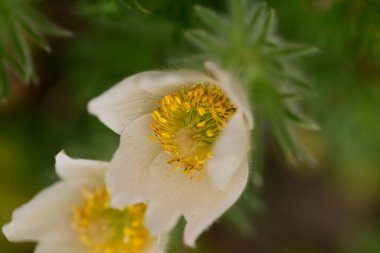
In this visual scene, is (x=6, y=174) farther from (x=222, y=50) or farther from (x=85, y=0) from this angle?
(x=222, y=50)

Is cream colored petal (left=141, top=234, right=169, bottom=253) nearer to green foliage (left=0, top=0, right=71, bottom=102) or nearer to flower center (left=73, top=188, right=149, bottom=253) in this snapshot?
flower center (left=73, top=188, right=149, bottom=253)

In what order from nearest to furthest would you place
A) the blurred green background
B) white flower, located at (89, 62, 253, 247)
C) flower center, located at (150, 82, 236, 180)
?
white flower, located at (89, 62, 253, 247), flower center, located at (150, 82, 236, 180), the blurred green background

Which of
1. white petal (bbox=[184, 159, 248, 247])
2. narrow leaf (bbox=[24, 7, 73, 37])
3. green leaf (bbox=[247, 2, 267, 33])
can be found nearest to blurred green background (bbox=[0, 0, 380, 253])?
narrow leaf (bbox=[24, 7, 73, 37])

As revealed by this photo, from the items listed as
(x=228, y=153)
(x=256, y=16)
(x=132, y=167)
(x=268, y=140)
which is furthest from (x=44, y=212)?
(x=268, y=140)

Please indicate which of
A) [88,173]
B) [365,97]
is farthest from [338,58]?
[88,173]

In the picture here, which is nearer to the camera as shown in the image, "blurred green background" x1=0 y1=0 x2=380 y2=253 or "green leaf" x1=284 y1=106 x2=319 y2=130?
"green leaf" x1=284 y1=106 x2=319 y2=130

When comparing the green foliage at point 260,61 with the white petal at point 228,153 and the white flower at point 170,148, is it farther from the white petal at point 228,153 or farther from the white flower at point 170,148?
the white petal at point 228,153

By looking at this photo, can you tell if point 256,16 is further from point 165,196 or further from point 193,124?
point 165,196
